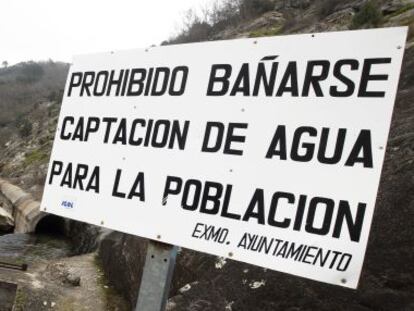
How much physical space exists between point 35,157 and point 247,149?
30.5 m

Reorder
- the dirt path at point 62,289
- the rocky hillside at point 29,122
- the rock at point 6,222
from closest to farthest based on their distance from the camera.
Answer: the dirt path at point 62,289 → the rock at point 6,222 → the rocky hillside at point 29,122

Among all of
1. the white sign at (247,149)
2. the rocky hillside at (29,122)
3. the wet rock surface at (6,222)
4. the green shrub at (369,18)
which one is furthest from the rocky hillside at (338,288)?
the rocky hillside at (29,122)

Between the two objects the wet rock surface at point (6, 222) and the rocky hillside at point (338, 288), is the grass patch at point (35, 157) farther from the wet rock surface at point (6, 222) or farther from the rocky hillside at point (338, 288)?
the rocky hillside at point (338, 288)

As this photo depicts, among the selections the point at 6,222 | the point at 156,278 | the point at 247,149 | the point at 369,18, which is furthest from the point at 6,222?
the point at 247,149

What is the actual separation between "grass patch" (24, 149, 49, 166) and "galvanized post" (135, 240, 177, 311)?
27127 mm

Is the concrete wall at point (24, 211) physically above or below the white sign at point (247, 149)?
below

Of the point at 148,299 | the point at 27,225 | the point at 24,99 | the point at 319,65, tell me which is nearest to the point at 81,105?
the point at 148,299

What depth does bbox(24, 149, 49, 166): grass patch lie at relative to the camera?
92.6 feet

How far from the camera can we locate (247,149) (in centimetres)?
199

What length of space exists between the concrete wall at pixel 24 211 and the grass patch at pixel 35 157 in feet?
26.7

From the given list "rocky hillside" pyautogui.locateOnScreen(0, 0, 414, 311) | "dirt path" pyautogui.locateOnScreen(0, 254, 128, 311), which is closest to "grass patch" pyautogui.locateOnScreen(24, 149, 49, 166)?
"dirt path" pyautogui.locateOnScreen(0, 254, 128, 311)

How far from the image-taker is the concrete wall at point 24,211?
48.4ft

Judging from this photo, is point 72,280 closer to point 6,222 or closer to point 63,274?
point 63,274

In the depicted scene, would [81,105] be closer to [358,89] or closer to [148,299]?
[148,299]
